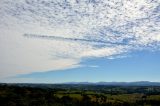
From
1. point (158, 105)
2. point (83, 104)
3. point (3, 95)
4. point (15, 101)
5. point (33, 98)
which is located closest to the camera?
point (15, 101)

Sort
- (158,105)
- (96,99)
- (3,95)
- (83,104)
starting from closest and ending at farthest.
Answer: (3,95) → (83,104) → (158,105) → (96,99)

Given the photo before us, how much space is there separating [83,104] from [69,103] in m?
11.7

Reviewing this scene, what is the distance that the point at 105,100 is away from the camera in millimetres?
184625

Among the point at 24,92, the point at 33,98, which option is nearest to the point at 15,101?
the point at 33,98

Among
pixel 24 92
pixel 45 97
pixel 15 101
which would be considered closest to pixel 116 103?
pixel 45 97

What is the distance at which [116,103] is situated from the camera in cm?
17262

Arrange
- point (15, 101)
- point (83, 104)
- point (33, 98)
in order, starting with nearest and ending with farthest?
point (15, 101) < point (33, 98) < point (83, 104)

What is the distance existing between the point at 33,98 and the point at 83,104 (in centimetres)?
2965

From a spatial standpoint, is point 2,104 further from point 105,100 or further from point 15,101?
point 105,100

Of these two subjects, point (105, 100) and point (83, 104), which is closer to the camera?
point (83, 104)

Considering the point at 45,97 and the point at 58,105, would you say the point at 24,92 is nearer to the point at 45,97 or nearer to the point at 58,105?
the point at 45,97

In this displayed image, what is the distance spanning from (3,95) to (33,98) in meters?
18.0

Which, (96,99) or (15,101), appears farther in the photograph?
(96,99)

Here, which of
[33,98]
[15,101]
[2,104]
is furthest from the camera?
[33,98]
